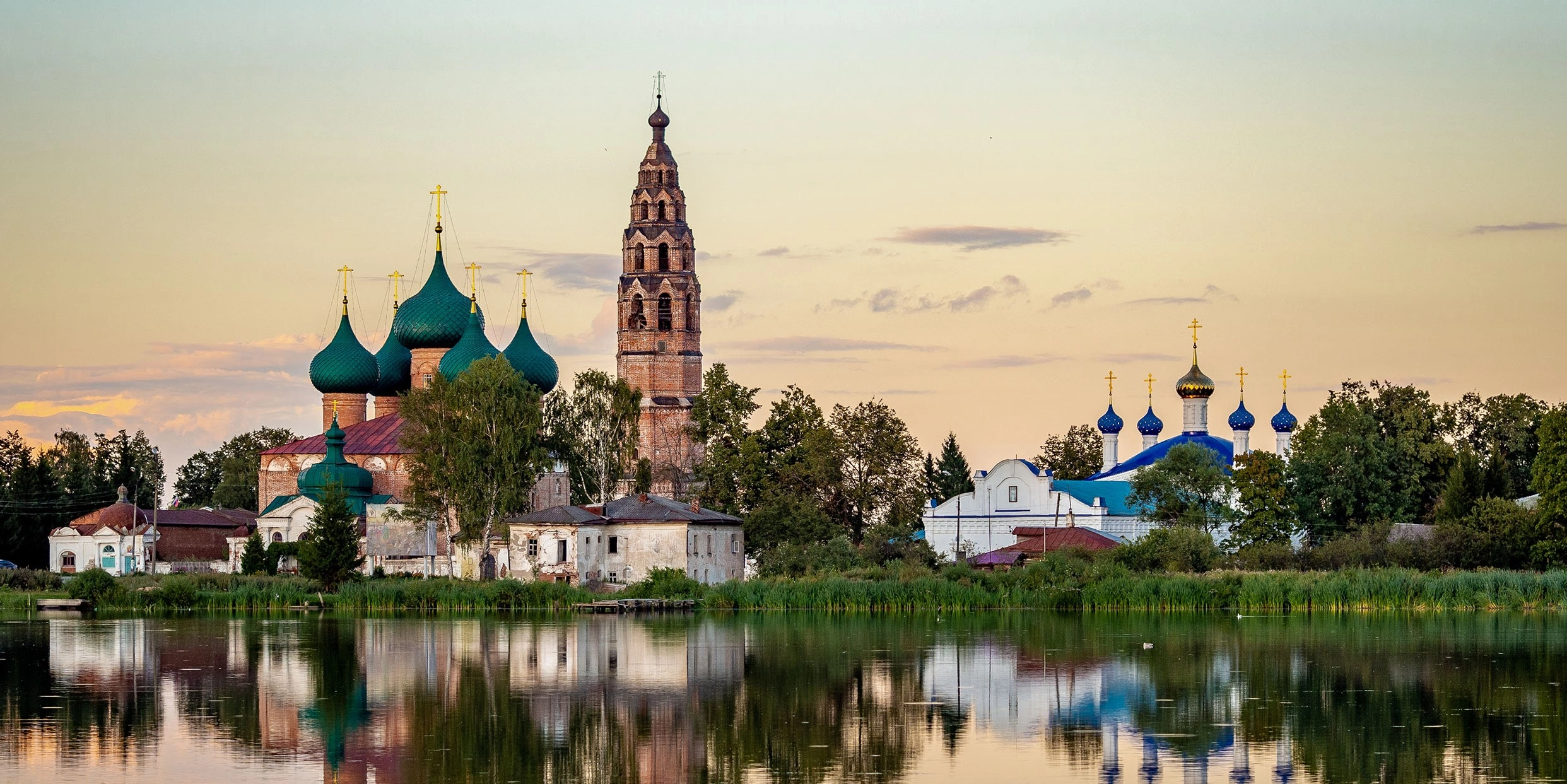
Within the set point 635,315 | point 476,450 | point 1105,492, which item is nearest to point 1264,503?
point 1105,492

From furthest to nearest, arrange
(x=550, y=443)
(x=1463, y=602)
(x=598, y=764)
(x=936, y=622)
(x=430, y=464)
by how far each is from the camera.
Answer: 1. (x=550, y=443)
2. (x=430, y=464)
3. (x=1463, y=602)
4. (x=936, y=622)
5. (x=598, y=764)

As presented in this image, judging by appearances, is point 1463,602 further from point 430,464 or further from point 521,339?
point 521,339

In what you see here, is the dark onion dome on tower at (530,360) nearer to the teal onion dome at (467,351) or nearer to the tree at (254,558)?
the teal onion dome at (467,351)

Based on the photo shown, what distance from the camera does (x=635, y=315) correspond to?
70875 mm

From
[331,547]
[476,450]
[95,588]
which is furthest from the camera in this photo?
[476,450]

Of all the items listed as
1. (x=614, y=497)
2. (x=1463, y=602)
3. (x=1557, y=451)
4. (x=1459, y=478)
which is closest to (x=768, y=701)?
(x=1463, y=602)

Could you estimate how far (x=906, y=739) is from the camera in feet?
63.7

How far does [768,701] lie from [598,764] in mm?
5387

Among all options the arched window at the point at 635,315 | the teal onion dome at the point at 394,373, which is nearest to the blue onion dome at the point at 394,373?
the teal onion dome at the point at 394,373

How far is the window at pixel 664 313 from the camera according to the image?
70.6 meters

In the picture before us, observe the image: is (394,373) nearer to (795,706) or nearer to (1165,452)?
(1165,452)

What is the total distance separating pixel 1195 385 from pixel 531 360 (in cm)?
2291

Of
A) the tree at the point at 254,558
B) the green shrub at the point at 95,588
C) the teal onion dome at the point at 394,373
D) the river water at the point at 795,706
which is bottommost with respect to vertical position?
the river water at the point at 795,706

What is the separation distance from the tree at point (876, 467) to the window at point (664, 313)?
986cm
